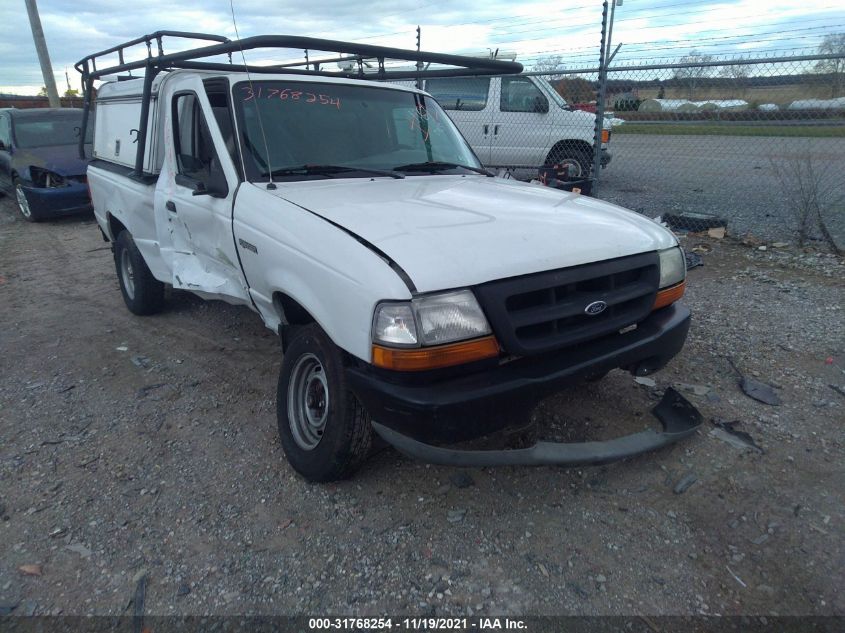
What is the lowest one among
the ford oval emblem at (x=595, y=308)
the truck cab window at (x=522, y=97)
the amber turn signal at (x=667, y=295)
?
the amber turn signal at (x=667, y=295)

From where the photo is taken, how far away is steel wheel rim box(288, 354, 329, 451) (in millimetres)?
2916

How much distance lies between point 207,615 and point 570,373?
1.72 meters

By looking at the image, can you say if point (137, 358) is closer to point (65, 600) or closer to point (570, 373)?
point (65, 600)

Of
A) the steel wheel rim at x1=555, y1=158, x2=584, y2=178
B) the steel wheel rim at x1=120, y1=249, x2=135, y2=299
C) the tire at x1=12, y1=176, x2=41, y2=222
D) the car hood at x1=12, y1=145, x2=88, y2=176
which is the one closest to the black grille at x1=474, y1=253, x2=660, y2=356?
the steel wheel rim at x1=120, y1=249, x2=135, y2=299

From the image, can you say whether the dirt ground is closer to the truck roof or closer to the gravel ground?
the truck roof

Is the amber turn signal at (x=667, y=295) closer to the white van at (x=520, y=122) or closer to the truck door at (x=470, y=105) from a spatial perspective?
the white van at (x=520, y=122)

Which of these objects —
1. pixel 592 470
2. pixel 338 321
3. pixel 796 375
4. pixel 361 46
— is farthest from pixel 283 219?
pixel 796 375

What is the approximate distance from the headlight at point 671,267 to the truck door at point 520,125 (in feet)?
23.8

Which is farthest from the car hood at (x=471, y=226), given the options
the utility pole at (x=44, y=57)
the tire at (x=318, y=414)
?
the utility pole at (x=44, y=57)

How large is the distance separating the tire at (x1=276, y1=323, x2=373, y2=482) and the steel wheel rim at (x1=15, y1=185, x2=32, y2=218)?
30.6 feet

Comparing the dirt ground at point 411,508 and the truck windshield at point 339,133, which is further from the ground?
the truck windshield at point 339,133

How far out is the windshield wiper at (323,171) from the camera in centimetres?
324

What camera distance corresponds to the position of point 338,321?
2.38 meters

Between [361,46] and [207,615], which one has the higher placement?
[361,46]
